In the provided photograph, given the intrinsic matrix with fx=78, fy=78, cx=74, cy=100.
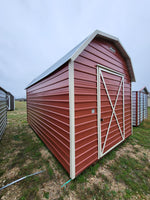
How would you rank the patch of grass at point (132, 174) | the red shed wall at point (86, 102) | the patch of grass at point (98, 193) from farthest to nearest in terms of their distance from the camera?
the red shed wall at point (86, 102), the patch of grass at point (132, 174), the patch of grass at point (98, 193)

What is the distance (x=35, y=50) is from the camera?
68.0 feet

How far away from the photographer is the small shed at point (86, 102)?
1.82 metres

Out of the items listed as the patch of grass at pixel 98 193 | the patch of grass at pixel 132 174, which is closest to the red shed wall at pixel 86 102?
the patch of grass at pixel 98 193

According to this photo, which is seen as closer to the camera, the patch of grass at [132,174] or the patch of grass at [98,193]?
the patch of grass at [98,193]

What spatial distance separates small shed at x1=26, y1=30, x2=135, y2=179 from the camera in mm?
1815

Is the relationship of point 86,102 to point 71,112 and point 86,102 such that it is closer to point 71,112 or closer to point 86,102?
point 86,102

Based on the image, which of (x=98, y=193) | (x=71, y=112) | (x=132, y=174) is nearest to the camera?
(x=98, y=193)

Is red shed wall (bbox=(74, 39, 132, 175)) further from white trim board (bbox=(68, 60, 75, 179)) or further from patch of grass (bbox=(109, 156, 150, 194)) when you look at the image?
patch of grass (bbox=(109, 156, 150, 194))

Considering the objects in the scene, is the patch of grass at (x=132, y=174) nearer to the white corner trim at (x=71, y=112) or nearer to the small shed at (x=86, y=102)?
the small shed at (x=86, y=102)

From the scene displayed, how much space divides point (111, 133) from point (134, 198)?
4.83 feet

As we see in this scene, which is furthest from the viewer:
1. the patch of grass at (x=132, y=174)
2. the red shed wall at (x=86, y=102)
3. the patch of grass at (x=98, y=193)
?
the red shed wall at (x=86, y=102)

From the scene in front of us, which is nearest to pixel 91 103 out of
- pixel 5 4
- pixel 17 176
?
pixel 17 176

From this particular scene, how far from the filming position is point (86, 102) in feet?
6.71

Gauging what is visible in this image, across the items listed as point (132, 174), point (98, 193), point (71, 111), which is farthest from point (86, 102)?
point (132, 174)
